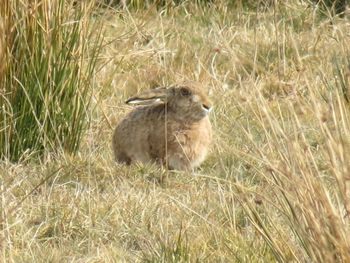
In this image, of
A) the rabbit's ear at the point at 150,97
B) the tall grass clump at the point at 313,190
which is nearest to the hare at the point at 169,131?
the rabbit's ear at the point at 150,97

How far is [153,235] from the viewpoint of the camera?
4.69 m

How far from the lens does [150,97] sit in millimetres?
5859

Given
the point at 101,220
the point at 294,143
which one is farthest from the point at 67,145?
the point at 294,143

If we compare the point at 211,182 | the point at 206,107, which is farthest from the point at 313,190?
the point at 206,107

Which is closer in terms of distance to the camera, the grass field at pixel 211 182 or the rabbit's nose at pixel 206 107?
the grass field at pixel 211 182

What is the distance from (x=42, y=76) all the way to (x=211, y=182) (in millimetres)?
970

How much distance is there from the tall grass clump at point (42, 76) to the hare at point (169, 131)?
0.83 feet

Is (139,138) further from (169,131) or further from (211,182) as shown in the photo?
(211,182)

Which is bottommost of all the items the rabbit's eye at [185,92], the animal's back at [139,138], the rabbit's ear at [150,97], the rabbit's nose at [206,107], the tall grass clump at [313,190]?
the animal's back at [139,138]

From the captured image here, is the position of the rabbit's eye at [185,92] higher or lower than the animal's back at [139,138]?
higher

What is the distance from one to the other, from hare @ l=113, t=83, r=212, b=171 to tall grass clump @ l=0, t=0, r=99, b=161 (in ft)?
0.83

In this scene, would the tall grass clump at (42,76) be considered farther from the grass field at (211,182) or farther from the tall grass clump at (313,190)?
the tall grass clump at (313,190)

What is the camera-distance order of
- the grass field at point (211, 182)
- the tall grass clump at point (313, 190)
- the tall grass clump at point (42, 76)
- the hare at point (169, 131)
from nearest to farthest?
the tall grass clump at point (313, 190)
the grass field at point (211, 182)
the tall grass clump at point (42, 76)
the hare at point (169, 131)

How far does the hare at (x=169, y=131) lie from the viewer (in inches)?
226
